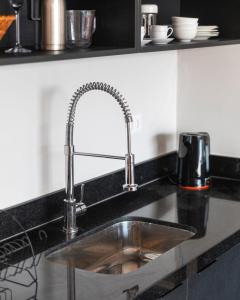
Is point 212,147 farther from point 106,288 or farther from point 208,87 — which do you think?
point 106,288

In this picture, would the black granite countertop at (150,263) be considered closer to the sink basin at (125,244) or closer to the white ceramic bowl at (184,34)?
the sink basin at (125,244)

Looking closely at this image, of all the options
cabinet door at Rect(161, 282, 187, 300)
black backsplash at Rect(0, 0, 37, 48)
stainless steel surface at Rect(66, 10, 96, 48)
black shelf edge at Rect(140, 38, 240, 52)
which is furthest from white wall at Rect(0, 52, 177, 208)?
cabinet door at Rect(161, 282, 187, 300)

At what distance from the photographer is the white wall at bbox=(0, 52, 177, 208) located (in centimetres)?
226

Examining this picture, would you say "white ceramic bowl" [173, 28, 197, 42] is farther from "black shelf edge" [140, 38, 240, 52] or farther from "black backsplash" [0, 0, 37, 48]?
"black backsplash" [0, 0, 37, 48]

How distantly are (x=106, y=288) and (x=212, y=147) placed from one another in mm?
1397

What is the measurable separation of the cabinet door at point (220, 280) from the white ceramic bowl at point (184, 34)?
83 cm

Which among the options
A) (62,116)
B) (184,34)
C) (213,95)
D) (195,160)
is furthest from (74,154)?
(213,95)

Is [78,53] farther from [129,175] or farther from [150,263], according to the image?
[150,263]

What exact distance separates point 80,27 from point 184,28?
0.57 meters

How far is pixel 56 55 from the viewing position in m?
1.86

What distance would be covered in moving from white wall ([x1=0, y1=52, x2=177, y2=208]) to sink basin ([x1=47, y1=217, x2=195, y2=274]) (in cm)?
24

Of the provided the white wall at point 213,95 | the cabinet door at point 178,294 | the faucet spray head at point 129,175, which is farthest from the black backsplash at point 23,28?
the white wall at point 213,95

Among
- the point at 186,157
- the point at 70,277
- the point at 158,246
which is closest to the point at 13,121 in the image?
the point at 70,277

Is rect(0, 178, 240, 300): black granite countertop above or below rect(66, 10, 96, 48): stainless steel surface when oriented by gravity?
below
